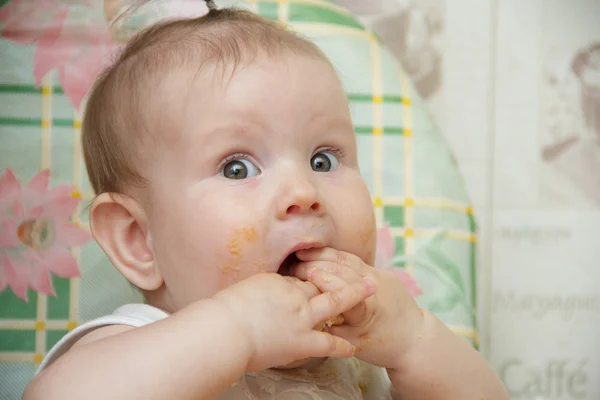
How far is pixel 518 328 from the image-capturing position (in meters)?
1.41

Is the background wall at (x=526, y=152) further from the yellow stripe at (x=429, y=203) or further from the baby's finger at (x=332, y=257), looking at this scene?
the baby's finger at (x=332, y=257)

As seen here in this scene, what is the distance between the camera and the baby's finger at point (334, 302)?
2.09 ft

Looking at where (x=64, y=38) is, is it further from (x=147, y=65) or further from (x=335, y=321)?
(x=335, y=321)

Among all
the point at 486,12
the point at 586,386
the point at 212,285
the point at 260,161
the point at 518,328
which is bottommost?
the point at 586,386

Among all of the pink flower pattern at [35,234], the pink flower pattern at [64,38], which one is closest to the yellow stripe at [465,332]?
the pink flower pattern at [35,234]

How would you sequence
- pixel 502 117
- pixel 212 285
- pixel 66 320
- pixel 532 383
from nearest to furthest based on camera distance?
pixel 212 285, pixel 66 320, pixel 532 383, pixel 502 117

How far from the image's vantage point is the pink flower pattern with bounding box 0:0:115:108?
1.09 metres

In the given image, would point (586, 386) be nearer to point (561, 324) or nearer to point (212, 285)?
point (561, 324)

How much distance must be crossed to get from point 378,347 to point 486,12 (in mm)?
998

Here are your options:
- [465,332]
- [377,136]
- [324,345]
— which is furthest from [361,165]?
[324,345]

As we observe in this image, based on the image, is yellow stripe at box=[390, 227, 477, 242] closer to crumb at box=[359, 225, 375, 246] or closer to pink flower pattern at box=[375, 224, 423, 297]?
pink flower pattern at box=[375, 224, 423, 297]

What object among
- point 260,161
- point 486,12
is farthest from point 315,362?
point 486,12

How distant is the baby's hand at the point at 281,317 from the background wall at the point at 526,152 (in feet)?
2.81

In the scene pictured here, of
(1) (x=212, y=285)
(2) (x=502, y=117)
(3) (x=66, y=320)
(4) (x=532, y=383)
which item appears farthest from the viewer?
(2) (x=502, y=117)
